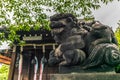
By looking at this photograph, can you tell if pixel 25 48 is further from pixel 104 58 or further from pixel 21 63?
pixel 104 58

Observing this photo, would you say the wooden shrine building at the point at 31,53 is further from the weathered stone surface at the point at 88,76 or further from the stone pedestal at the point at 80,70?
the weathered stone surface at the point at 88,76

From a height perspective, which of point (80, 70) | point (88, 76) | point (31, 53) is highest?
point (31, 53)

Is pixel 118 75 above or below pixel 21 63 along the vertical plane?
below

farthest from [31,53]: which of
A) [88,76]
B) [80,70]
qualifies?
[88,76]

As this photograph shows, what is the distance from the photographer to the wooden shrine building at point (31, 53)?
54.5ft

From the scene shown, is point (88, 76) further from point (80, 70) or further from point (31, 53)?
point (31, 53)

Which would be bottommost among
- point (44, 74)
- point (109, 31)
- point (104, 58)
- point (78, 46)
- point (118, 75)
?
point (118, 75)

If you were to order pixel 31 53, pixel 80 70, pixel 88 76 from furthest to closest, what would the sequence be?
pixel 31 53 → pixel 80 70 → pixel 88 76

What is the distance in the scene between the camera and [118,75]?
359cm

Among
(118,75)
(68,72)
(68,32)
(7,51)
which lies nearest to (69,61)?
(68,72)

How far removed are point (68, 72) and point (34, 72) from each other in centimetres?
1286

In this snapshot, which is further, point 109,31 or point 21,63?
point 21,63

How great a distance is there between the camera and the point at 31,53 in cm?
1758

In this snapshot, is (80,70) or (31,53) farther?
(31,53)
